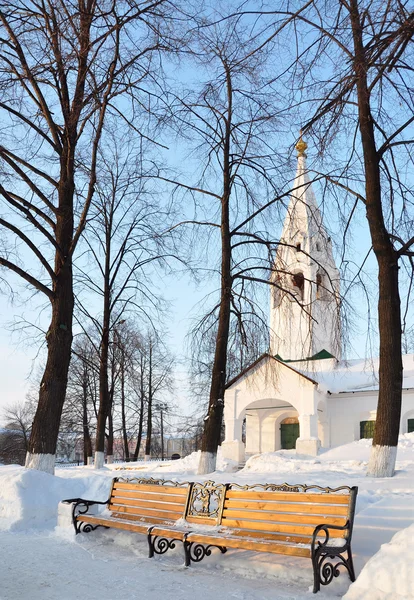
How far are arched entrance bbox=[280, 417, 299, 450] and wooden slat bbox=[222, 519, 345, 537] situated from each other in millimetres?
24615

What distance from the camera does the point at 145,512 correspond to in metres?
7.19

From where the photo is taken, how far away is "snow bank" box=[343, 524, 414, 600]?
3.97m

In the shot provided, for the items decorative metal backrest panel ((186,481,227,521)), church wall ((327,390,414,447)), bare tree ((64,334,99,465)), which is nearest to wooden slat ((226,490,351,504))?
decorative metal backrest panel ((186,481,227,521))

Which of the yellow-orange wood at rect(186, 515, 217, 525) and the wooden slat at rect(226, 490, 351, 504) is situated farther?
the yellow-orange wood at rect(186, 515, 217, 525)

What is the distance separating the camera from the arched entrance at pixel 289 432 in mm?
30006

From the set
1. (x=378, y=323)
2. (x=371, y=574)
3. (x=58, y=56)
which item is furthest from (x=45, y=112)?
(x=371, y=574)

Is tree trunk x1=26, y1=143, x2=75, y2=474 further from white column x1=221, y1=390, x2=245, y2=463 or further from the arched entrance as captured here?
the arched entrance

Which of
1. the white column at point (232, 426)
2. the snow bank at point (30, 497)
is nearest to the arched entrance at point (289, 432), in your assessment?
the white column at point (232, 426)

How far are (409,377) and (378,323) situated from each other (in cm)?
1935

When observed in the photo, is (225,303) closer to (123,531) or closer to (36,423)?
(36,423)

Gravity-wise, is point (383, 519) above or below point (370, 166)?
below

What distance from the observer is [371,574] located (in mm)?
4234

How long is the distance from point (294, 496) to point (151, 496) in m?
2.25

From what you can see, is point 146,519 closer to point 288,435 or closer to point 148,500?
point 148,500
